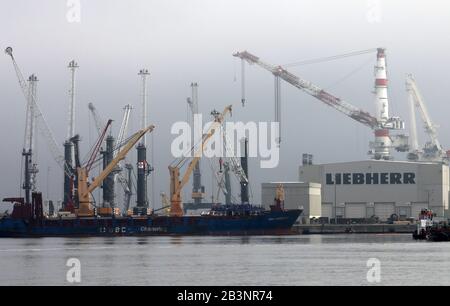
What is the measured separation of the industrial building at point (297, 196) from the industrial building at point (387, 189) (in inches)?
167

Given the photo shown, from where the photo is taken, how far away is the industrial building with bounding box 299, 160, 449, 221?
18000 cm

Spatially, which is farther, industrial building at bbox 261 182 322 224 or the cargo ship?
industrial building at bbox 261 182 322 224

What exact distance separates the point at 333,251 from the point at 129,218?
6163cm

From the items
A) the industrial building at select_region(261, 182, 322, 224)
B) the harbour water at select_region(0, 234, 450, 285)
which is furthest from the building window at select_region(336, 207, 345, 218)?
the harbour water at select_region(0, 234, 450, 285)

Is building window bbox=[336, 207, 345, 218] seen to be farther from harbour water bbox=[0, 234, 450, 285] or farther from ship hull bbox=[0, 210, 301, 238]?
harbour water bbox=[0, 234, 450, 285]

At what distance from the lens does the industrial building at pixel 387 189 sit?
591 ft

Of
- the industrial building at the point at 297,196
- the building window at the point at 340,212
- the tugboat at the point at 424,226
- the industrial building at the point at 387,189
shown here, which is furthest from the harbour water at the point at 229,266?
the building window at the point at 340,212

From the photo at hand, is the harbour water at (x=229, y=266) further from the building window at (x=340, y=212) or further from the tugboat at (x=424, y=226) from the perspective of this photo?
the building window at (x=340, y=212)

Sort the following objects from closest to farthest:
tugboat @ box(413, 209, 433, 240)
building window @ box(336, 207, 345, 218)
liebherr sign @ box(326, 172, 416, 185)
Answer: tugboat @ box(413, 209, 433, 240) → liebherr sign @ box(326, 172, 416, 185) → building window @ box(336, 207, 345, 218)

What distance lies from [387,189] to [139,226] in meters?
45.4

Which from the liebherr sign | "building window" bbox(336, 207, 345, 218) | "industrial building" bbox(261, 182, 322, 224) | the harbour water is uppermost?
the liebherr sign

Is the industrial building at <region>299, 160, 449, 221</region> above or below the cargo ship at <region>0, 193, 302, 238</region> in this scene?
above

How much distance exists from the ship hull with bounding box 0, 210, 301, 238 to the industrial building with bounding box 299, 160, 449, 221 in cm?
2901

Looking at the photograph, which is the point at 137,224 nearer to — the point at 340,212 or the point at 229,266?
the point at 340,212
